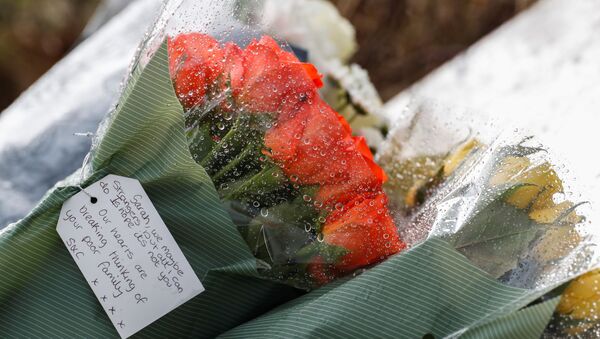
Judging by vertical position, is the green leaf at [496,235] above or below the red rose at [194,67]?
below

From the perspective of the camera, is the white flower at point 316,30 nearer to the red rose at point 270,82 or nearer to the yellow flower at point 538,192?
the red rose at point 270,82

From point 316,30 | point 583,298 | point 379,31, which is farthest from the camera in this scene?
point 379,31

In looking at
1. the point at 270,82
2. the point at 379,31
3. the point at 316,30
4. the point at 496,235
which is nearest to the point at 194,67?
the point at 270,82

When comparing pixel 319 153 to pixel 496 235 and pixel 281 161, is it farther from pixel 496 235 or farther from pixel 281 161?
pixel 496 235

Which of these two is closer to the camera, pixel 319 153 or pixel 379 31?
pixel 319 153

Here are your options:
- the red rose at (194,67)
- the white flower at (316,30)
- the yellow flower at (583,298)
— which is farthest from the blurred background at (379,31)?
the yellow flower at (583,298)

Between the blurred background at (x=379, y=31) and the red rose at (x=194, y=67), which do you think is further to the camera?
the blurred background at (x=379, y=31)

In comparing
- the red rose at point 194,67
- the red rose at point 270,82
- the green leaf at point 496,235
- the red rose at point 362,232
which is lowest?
the green leaf at point 496,235
